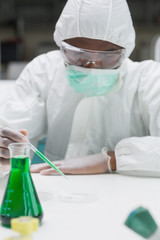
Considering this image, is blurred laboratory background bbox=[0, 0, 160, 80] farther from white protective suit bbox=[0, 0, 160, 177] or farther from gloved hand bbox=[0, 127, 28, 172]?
gloved hand bbox=[0, 127, 28, 172]

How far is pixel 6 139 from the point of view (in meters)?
→ 1.17

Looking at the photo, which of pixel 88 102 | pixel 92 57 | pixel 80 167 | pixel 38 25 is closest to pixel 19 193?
pixel 80 167

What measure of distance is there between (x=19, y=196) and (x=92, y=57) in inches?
33.8

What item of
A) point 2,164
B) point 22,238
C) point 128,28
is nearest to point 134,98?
point 128,28

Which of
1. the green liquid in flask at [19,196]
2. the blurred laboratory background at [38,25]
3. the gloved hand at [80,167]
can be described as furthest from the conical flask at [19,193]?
the blurred laboratory background at [38,25]

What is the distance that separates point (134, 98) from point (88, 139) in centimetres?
31

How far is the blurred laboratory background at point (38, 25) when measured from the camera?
8734mm

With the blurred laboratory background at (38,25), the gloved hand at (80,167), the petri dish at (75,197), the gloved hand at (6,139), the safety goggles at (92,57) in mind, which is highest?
the safety goggles at (92,57)

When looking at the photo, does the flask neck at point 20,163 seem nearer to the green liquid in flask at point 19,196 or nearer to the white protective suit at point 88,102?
the green liquid in flask at point 19,196

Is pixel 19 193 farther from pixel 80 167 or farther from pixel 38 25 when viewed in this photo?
pixel 38 25

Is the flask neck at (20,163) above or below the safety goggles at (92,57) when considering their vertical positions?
below

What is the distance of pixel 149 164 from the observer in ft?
4.54

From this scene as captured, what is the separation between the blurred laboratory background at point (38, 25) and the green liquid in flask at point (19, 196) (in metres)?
7.69

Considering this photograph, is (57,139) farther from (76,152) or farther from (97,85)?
(97,85)
